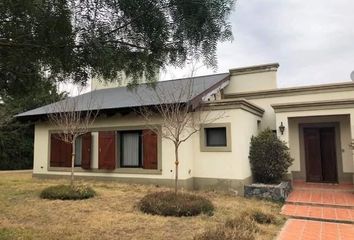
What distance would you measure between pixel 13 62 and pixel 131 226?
4.51 meters

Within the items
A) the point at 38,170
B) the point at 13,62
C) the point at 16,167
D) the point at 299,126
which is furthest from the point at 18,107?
the point at 13,62

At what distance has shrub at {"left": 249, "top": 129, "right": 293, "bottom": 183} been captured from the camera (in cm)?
1179

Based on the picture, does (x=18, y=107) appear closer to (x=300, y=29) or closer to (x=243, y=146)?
(x=243, y=146)

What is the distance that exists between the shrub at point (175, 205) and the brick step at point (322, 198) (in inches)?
139

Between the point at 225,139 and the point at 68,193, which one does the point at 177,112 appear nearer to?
the point at 225,139

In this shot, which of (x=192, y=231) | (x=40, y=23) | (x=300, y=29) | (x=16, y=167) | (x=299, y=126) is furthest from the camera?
(x=16, y=167)

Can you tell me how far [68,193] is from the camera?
1007cm

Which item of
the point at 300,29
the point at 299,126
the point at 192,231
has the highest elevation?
the point at 300,29

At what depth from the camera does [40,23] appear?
338cm

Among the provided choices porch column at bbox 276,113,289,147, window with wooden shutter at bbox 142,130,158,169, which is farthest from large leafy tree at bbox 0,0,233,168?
porch column at bbox 276,113,289,147

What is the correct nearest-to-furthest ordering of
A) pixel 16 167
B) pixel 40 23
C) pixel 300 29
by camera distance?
pixel 40 23 < pixel 300 29 < pixel 16 167

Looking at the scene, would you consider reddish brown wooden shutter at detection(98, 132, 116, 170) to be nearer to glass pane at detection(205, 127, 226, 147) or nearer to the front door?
glass pane at detection(205, 127, 226, 147)

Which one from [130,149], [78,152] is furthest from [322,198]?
[78,152]

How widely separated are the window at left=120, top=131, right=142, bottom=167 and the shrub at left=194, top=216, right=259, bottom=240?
6871 mm
